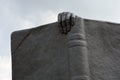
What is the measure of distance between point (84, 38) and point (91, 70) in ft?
2.81

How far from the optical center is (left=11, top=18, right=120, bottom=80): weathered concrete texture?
8547mm

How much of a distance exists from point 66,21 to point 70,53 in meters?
0.90

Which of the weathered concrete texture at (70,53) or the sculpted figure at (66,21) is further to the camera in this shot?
the sculpted figure at (66,21)

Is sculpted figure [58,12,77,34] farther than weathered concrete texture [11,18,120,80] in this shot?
Yes

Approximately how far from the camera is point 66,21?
8.93m

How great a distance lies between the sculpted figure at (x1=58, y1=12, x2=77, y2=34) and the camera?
8.89 metres

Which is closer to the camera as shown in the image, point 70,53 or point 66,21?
point 70,53

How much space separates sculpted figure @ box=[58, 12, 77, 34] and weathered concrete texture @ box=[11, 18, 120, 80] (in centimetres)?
13

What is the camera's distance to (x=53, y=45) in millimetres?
9102

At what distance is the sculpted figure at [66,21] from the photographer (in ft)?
29.2

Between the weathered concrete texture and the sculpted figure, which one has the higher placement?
the sculpted figure

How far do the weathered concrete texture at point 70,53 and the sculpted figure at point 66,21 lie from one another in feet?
0.44

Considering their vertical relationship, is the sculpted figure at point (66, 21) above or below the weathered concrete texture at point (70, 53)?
above

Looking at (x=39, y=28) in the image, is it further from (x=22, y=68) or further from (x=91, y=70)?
(x=91, y=70)
